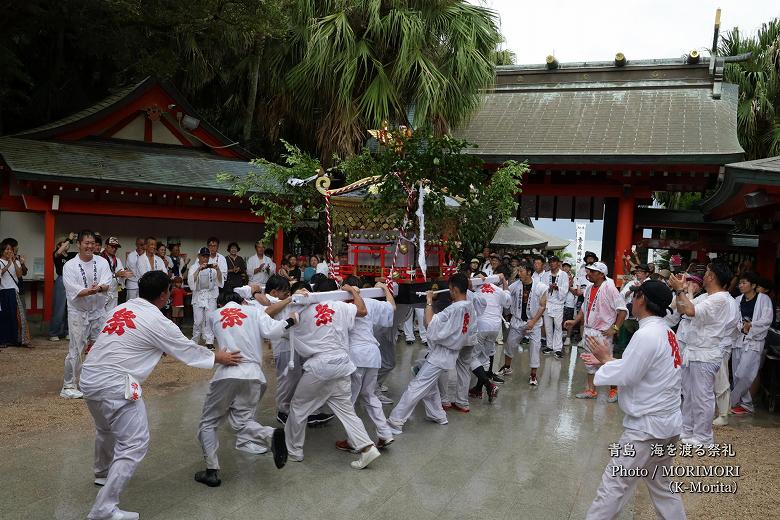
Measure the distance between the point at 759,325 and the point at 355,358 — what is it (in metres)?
5.13

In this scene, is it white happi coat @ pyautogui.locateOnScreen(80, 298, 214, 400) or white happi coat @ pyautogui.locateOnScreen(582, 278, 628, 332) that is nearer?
white happi coat @ pyautogui.locateOnScreen(80, 298, 214, 400)

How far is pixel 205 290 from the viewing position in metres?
10.4

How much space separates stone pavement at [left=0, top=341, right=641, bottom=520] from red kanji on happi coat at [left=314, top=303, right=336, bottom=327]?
1.27 meters

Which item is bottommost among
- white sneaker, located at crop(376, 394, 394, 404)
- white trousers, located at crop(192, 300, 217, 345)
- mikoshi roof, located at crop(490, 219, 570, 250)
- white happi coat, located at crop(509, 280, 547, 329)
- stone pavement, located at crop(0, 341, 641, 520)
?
white sneaker, located at crop(376, 394, 394, 404)

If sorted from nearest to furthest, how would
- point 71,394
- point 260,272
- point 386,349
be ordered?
point 71,394, point 386,349, point 260,272

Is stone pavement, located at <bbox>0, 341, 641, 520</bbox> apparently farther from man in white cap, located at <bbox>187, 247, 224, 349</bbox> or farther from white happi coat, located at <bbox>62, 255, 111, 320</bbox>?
man in white cap, located at <bbox>187, 247, 224, 349</bbox>

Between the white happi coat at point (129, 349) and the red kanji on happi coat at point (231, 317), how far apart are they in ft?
2.01

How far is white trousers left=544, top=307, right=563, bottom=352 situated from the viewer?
1120 cm

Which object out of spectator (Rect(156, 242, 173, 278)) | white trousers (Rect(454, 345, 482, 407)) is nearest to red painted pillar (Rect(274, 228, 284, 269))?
spectator (Rect(156, 242, 173, 278))

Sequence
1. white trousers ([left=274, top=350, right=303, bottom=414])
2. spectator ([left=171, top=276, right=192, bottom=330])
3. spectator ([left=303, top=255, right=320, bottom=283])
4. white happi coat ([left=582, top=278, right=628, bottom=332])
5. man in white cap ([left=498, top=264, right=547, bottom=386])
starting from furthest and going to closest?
spectator ([left=171, top=276, right=192, bottom=330]) < spectator ([left=303, top=255, right=320, bottom=283]) < man in white cap ([left=498, top=264, right=547, bottom=386]) < white happi coat ([left=582, top=278, right=628, bottom=332]) < white trousers ([left=274, top=350, right=303, bottom=414])

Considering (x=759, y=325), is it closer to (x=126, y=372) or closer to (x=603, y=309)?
(x=603, y=309)

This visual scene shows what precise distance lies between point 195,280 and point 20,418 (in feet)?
13.9

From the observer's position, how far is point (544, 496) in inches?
195

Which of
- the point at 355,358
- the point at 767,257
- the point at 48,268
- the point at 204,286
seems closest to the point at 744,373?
the point at 355,358
